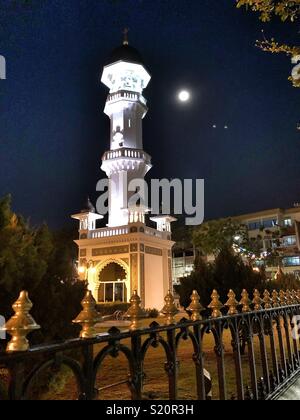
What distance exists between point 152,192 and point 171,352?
82.4 ft

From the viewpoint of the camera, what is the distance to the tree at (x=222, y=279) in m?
7.27

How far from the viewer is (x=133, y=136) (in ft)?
83.6

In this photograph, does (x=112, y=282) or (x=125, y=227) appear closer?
(x=125, y=227)

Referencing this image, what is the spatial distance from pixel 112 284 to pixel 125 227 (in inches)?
153

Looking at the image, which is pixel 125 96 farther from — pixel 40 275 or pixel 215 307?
pixel 215 307

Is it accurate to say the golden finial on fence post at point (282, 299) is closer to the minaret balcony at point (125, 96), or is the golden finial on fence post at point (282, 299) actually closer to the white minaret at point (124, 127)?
the white minaret at point (124, 127)

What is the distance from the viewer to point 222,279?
24.2 feet

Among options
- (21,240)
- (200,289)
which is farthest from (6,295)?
(200,289)

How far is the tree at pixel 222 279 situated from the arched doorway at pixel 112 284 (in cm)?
1443

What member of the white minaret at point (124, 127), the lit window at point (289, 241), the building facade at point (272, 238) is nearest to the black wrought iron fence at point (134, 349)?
the white minaret at point (124, 127)

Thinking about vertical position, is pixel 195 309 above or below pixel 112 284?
below

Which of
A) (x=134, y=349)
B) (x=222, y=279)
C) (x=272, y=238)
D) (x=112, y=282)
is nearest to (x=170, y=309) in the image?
(x=134, y=349)

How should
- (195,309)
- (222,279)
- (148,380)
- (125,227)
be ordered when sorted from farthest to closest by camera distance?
(125,227) → (222,279) → (148,380) → (195,309)

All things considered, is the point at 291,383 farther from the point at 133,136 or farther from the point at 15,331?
the point at 133,136
